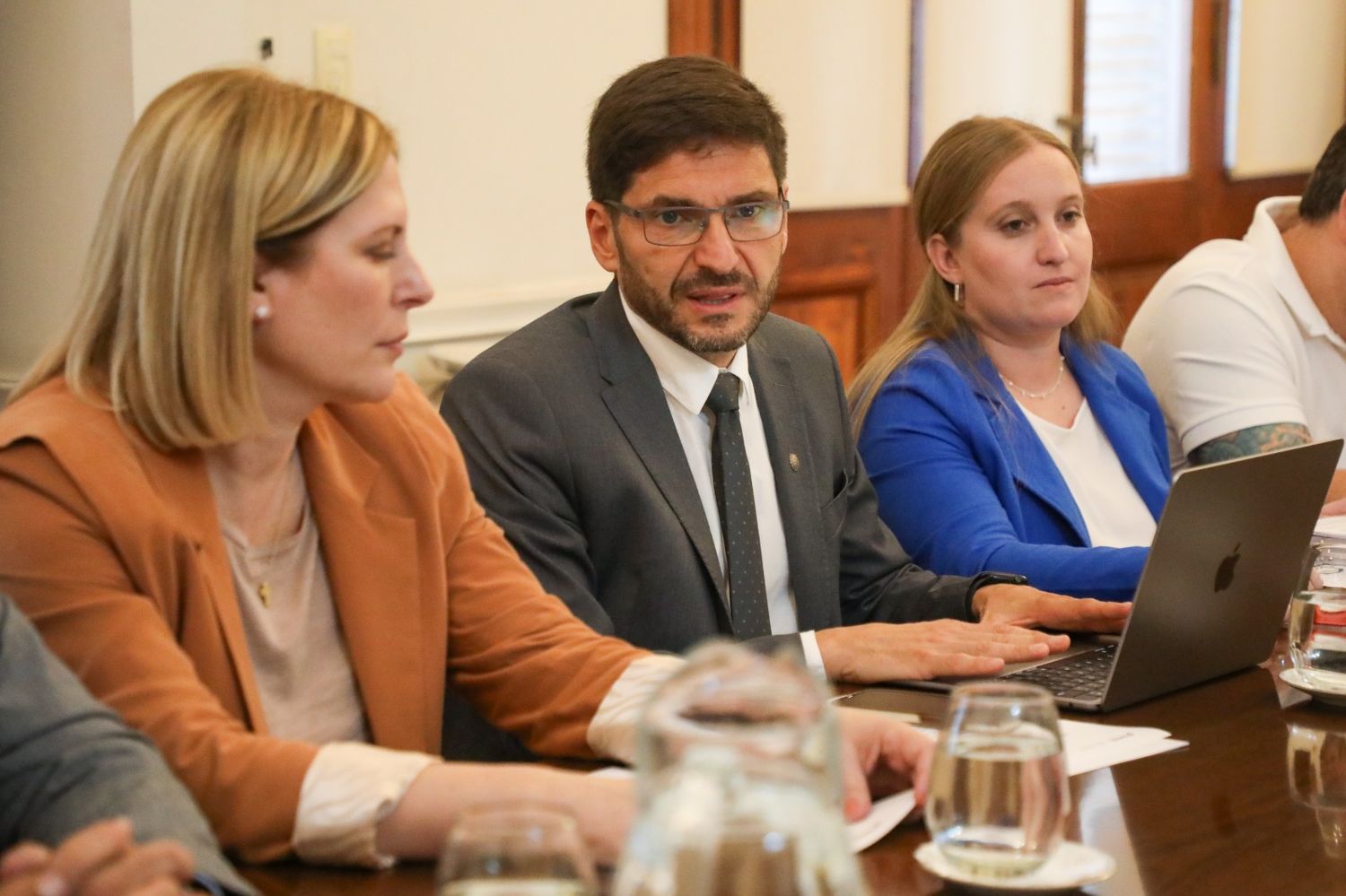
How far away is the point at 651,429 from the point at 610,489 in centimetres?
10

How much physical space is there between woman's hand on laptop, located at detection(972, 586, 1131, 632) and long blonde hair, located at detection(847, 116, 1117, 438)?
0.59 metres

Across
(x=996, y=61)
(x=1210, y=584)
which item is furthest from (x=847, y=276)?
(x=1210, y=584)

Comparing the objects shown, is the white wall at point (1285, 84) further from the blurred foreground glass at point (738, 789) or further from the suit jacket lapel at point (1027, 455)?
the blurred foreground glass at point (738, 789)

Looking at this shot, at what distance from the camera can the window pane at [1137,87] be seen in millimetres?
5281

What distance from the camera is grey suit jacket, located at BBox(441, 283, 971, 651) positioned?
6.35 feet

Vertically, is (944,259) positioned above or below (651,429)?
above

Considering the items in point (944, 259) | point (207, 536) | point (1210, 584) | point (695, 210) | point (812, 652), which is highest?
point (695, 210)

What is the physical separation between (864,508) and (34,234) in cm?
152

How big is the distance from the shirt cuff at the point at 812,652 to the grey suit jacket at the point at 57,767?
2.46 feet

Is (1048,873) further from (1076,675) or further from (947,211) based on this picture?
(947,211)

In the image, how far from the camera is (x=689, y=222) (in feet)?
6.88

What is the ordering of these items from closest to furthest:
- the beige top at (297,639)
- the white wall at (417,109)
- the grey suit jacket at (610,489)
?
the beige top at (297,639) < the grey suit jacket at (610,489) < the white wall at (417,109)

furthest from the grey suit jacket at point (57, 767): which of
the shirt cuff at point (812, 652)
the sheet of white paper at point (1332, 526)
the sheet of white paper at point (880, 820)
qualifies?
the sheet of white paper at point (1332, 526)

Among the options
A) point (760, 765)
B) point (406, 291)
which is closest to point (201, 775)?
point (406, 291)
